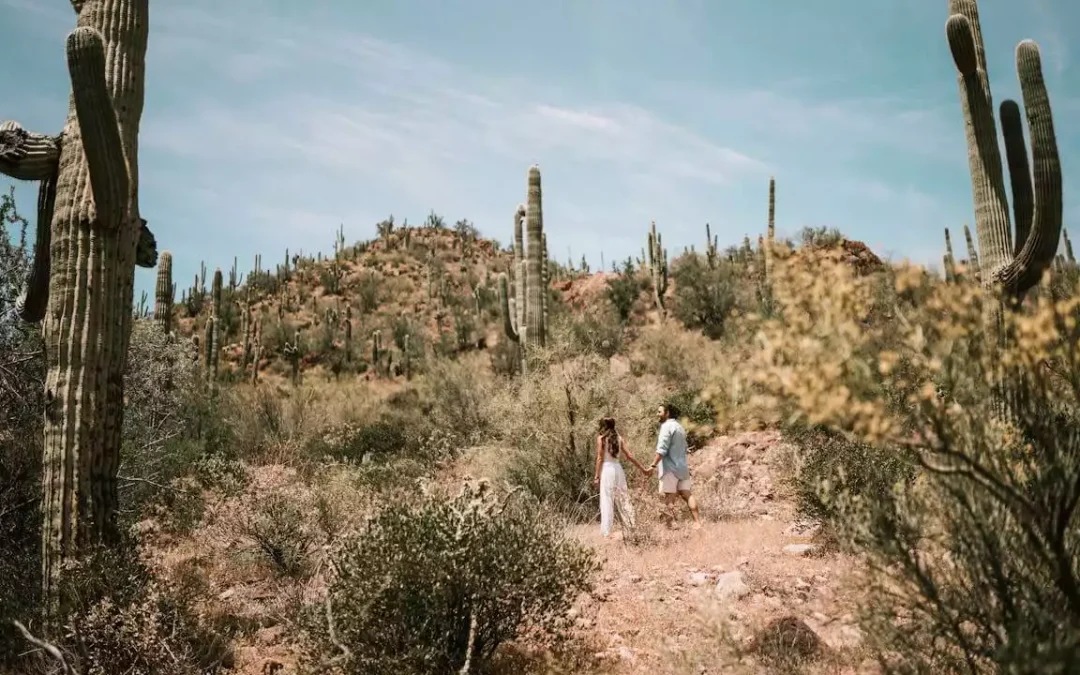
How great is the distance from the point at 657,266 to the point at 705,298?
8.99 ft

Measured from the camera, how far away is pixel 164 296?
46.5 feet

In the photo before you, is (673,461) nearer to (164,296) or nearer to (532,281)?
(532,281)

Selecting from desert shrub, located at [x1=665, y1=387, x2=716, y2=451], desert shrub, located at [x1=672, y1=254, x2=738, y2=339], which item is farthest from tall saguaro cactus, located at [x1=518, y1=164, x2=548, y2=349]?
desert shrub, located at [x1=672, y1=254, x2=738, y2=339]

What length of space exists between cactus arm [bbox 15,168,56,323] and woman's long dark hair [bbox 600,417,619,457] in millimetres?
5417

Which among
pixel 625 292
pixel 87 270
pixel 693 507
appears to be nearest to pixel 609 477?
pixel 693 507

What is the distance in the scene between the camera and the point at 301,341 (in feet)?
91.0

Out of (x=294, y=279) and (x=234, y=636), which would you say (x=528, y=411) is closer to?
(x=234, y=636)

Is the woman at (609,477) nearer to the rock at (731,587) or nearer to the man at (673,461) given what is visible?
the man at (673,461)

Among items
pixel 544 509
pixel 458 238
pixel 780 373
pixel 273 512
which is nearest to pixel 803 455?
pixel 544 509

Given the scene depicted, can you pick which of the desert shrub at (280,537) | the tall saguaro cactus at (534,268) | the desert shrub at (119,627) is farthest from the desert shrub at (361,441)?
the desert shrub at (119,627)

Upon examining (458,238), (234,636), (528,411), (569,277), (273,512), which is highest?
(458,238)

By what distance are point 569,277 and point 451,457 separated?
66.8 feet

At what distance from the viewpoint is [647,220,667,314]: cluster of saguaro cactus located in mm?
23345

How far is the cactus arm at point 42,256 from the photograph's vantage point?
5.41 m
